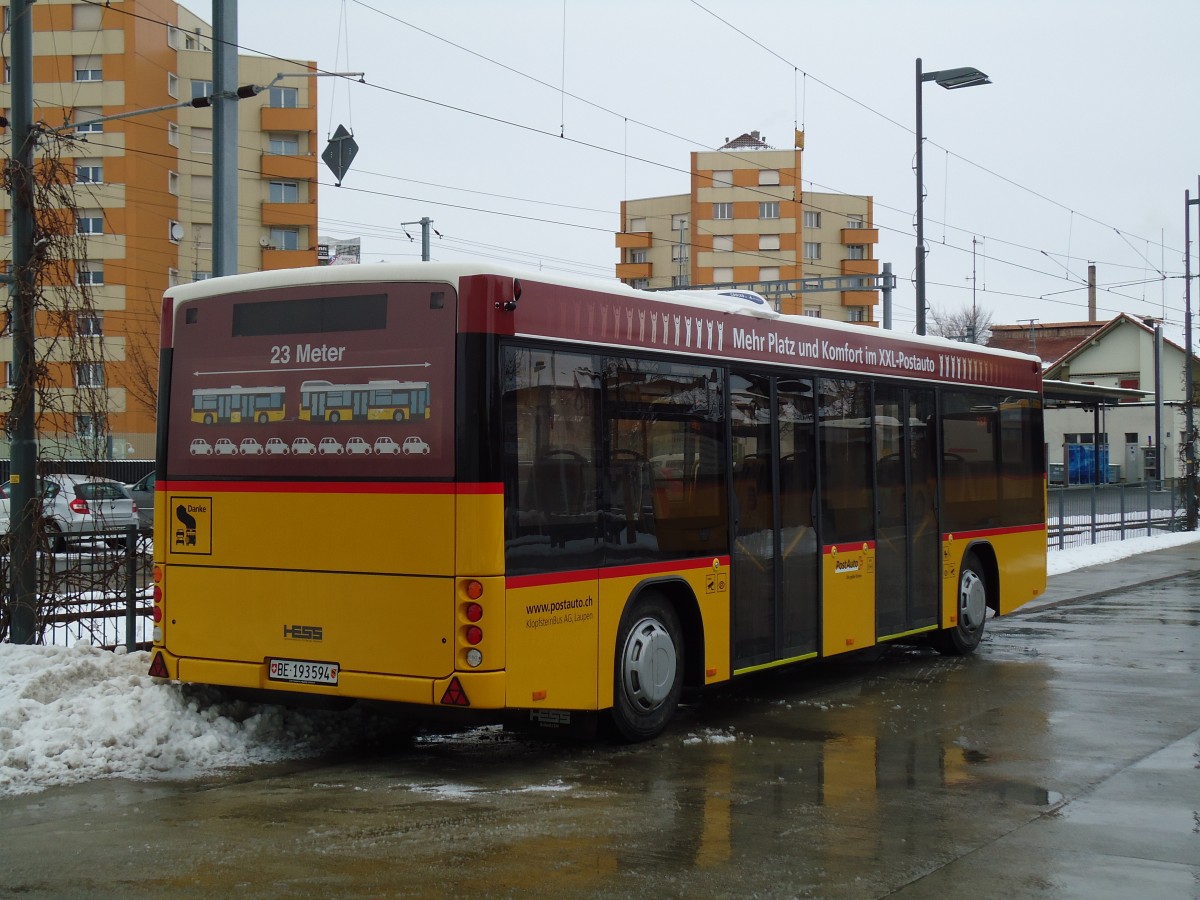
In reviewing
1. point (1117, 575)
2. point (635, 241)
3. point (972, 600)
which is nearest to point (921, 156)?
point (1117, 575)

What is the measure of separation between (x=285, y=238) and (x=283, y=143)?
4.52 m

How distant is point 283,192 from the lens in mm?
65375

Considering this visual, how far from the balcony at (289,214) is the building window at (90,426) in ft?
180

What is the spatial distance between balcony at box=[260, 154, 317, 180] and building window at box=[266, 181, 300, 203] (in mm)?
536

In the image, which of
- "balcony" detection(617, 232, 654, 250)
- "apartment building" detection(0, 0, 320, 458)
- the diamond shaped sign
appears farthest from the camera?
"balcony" detection(617, 232, 654, 250)

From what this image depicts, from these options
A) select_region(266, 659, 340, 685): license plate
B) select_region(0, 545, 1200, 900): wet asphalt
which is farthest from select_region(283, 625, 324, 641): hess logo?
select_region(0, 545, 1200, 900): wet asphalt

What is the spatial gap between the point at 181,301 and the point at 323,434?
1445mm

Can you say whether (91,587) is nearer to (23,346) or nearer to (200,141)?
(23,346)

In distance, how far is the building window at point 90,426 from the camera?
452 inches

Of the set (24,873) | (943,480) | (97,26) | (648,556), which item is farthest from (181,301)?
(97,26)

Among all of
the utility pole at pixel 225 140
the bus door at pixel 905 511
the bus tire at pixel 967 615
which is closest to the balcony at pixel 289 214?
the utility pole at pixel 225 140

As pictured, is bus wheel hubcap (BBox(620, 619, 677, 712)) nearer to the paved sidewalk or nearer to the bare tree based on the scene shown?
the paved sidewalk

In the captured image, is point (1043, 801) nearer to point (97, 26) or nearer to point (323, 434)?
point (323, 434)

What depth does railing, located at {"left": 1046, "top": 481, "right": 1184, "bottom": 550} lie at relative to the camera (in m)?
29.7
